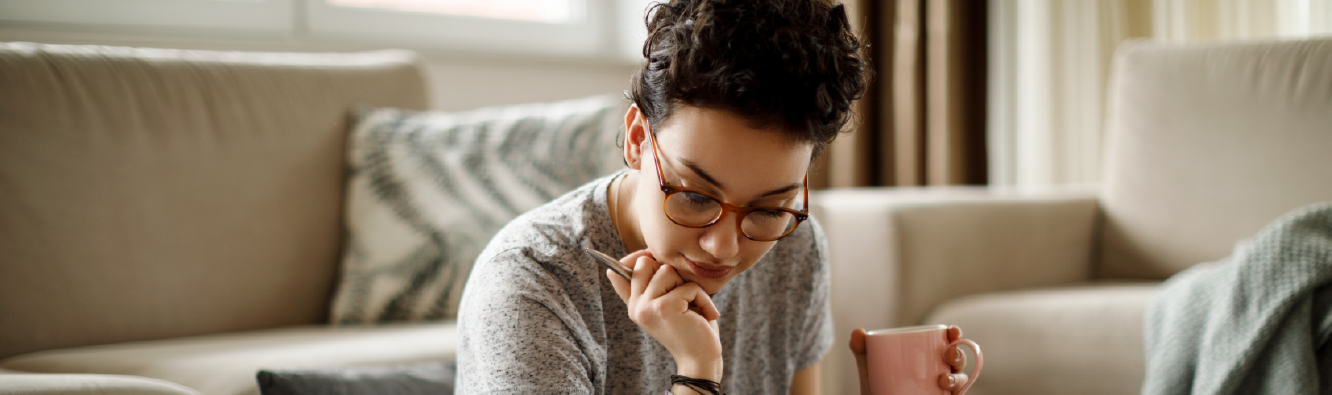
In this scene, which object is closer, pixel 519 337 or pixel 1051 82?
pixel 519 337

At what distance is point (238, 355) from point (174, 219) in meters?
0.36

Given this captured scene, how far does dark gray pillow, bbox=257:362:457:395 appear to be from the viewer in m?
1.01

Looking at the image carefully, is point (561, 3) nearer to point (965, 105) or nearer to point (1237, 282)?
point (965, 105)

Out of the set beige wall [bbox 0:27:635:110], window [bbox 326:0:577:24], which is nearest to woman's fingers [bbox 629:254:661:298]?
beige wall [bbox 0:27:635:110]

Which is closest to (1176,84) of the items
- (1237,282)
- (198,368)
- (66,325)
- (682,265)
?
(1237,282)

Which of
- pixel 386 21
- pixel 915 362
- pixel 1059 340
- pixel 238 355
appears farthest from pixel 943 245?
pixel 386 21

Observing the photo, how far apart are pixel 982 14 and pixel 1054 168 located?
2.10 ft

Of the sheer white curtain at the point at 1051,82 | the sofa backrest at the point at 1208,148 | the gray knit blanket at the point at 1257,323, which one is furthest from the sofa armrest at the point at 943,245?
the sheer white curtain at the point at 1051,82

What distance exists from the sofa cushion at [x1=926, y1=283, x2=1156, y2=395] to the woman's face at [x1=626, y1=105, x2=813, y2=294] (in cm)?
101

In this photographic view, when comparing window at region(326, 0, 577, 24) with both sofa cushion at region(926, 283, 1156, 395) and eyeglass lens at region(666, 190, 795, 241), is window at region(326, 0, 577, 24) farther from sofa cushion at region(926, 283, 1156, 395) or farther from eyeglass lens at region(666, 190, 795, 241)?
eyeglass lens at region(666, 190, 795, 241)

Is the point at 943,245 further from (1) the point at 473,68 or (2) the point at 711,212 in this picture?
(1) the point at 473,68

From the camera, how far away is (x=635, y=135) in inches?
34.1

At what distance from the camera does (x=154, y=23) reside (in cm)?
199

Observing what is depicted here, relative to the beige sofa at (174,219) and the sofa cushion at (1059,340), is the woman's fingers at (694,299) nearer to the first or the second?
the beige sofa at (174,219)
